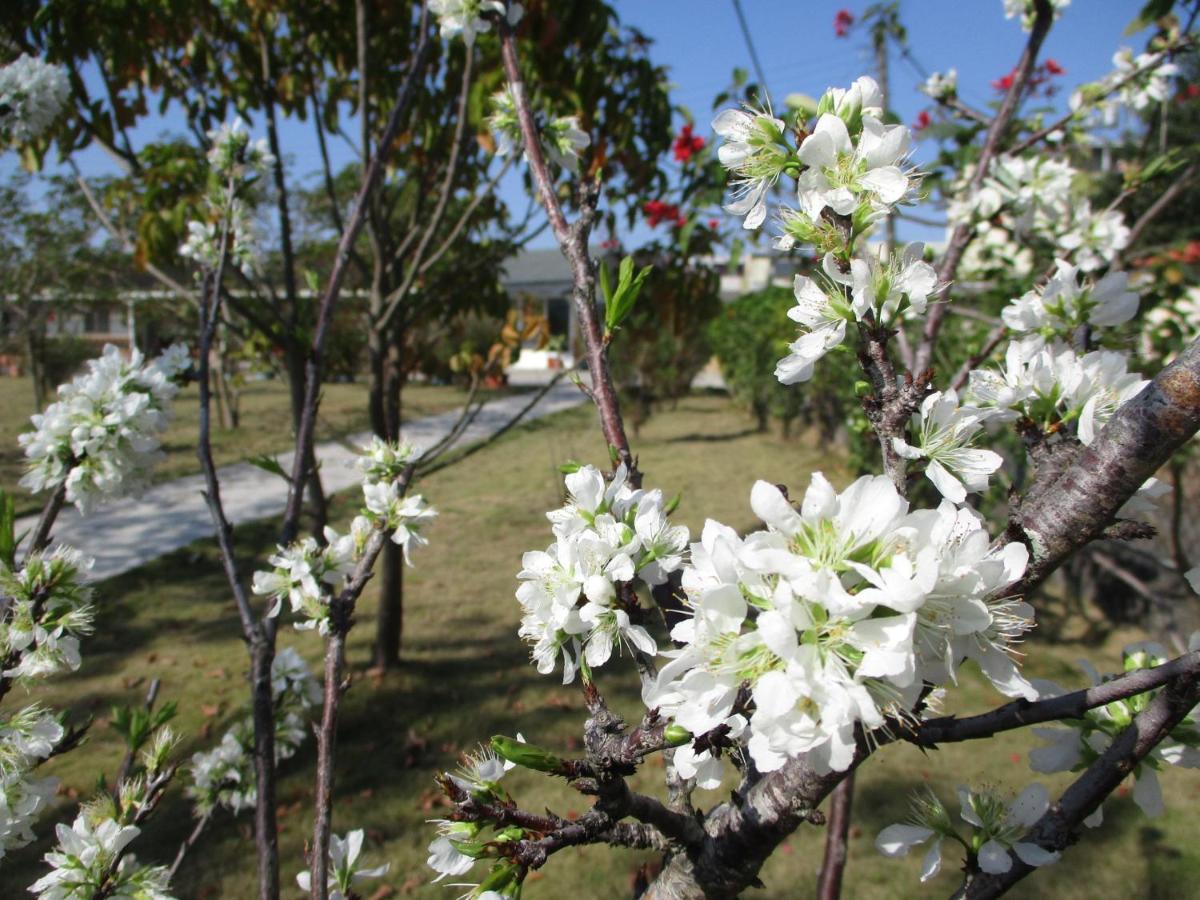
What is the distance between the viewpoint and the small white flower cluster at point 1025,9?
88.4 inches

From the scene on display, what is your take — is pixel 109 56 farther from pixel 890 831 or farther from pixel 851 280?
pixel 890 831

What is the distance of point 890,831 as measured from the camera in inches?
34.7

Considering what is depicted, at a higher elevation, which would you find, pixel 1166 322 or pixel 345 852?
pixel 1166 322

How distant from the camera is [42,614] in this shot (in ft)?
4.36

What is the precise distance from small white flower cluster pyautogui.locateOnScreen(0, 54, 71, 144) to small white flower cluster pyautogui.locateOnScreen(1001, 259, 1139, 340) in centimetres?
237

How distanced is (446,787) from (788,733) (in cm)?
34

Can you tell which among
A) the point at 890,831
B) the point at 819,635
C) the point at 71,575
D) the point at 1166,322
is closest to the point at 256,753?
the point at 71,575

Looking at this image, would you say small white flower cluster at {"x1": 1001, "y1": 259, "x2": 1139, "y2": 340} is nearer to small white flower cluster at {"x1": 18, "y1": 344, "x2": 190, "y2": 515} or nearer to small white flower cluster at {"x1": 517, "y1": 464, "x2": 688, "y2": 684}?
small white flower cluster at {"x1": 517, "y1": 464, "x2": 688, "y2": 684}

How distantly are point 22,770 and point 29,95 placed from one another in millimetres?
1742

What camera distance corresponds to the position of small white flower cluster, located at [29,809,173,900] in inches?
46.7

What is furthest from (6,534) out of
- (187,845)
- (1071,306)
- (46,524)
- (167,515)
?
(167,515)

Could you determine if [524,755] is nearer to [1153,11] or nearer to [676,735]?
[676,735]

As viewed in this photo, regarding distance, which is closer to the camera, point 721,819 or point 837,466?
point 721,819

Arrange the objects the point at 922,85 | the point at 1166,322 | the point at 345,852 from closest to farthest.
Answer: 1. the point at 345,852
2. the point at 922,85
3. the point at 1166,322
